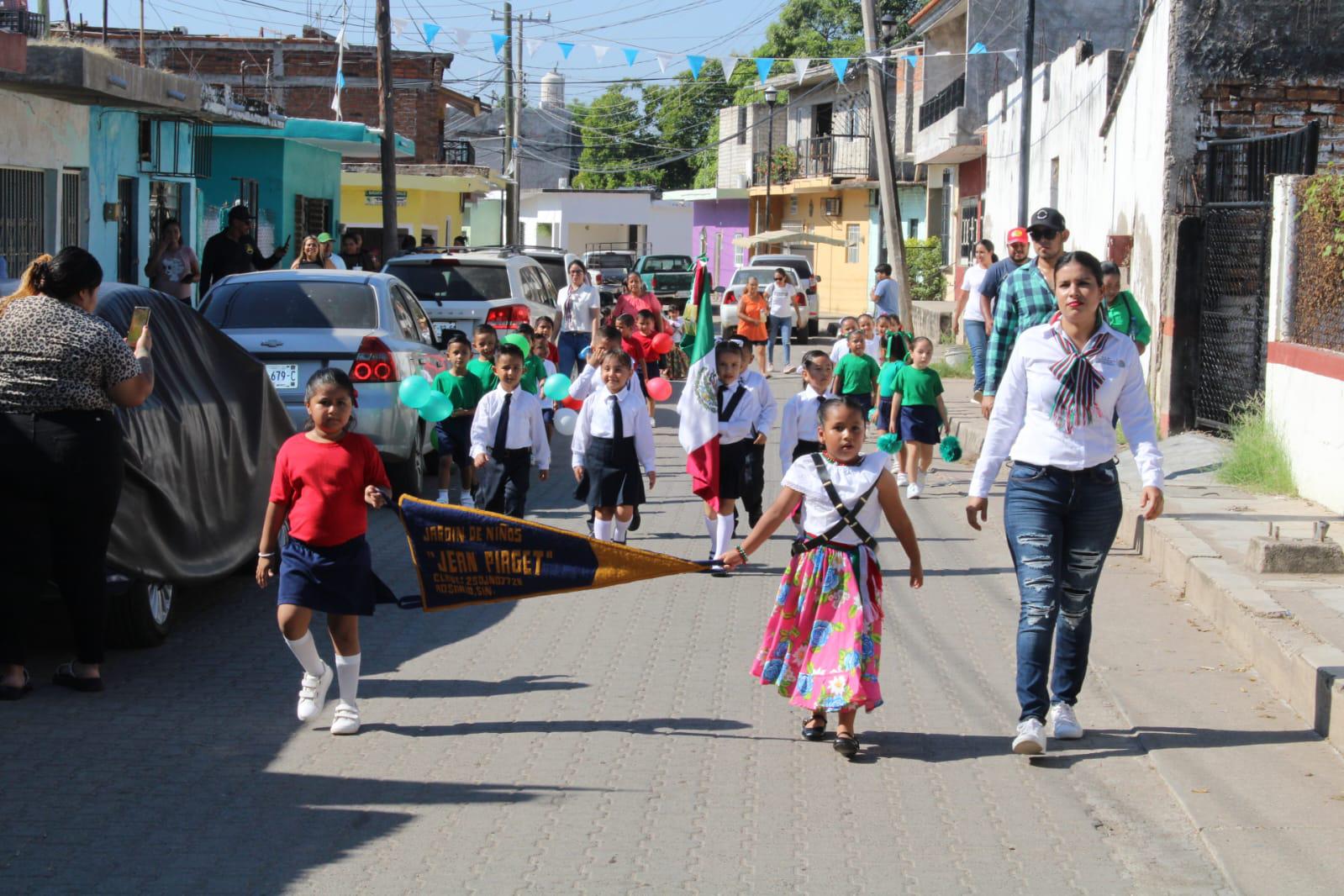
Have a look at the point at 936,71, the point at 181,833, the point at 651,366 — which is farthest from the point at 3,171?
the point at 936,71

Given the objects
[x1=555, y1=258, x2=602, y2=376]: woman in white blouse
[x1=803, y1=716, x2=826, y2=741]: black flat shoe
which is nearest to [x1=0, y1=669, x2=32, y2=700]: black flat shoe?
[x1=803, y1=716, x2=826, y2=741]: black flat shoe

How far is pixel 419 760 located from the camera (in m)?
5.90

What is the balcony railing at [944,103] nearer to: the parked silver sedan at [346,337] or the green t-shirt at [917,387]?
the green t-shirt at [917,387]

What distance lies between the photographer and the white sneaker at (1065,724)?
624 centimetres

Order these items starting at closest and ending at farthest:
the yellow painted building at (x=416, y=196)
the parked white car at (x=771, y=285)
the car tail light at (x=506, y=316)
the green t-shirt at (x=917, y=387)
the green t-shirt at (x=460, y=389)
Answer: the green t-shirt at (x=460, y=389) < the green t-shirt at (x=917, y=387) < the car tail light at (x=506, y=316) < the parked white car at (x=771, y=285) < the yellow painted building at (x=416, y=196)

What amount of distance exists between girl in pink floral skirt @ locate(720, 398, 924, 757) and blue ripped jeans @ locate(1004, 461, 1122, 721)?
17.1 inches

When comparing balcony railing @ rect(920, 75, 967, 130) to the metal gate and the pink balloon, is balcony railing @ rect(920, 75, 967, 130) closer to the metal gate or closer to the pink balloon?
the metal gate

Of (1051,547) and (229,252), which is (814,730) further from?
(229,252)

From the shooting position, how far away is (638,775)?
5.77m

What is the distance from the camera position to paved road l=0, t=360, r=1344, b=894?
4809 mm

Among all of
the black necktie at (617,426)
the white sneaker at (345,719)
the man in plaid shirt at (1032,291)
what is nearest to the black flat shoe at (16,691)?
the white sneaker at (345,719)

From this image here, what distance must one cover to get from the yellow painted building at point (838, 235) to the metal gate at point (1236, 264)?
3462 cm

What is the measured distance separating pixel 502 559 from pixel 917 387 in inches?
276

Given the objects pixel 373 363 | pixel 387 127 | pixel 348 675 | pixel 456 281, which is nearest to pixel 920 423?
pixel 373 363
